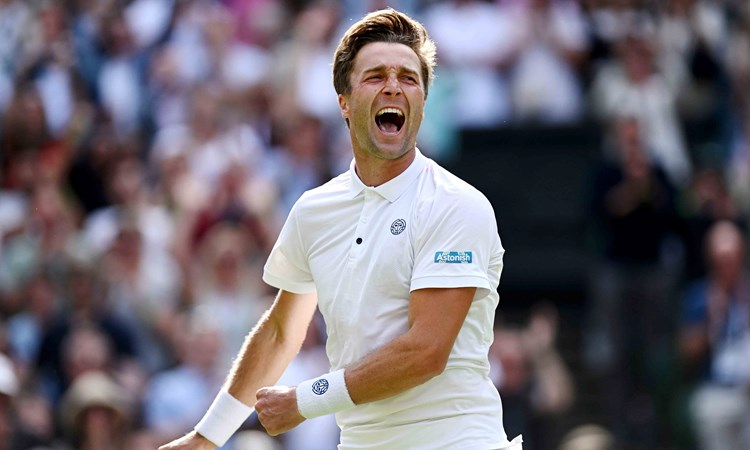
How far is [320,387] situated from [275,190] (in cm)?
776

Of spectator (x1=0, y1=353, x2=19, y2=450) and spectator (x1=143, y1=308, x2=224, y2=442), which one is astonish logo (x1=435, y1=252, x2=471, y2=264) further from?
spectator (x1=143, y1=308, x2=224, y2=442)

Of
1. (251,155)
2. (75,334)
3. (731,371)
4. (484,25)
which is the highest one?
(484,25)

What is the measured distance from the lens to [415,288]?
5250 mm

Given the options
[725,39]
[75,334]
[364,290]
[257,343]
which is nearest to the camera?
[364,290]

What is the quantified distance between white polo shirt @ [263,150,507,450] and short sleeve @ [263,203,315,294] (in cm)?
23

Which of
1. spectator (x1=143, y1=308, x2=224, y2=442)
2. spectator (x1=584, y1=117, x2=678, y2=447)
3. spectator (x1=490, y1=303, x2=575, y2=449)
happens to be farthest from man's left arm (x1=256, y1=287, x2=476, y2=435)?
spectator (x1=584, y1=117, x2=678, y2=447)

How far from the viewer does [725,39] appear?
48.0ft

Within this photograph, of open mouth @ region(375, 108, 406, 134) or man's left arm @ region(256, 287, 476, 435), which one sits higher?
open mouth @ region(375, 108, 406, 134)

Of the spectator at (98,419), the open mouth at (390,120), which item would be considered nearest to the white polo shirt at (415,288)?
the open mouth at (390,120)

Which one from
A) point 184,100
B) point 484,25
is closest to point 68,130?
point 184,100

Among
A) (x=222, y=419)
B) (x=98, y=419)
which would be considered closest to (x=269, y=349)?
(x=222, y=419)

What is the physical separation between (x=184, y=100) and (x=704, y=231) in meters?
4.69

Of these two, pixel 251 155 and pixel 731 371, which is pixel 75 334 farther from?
pixel 731 371

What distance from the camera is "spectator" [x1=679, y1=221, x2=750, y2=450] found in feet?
38.8
